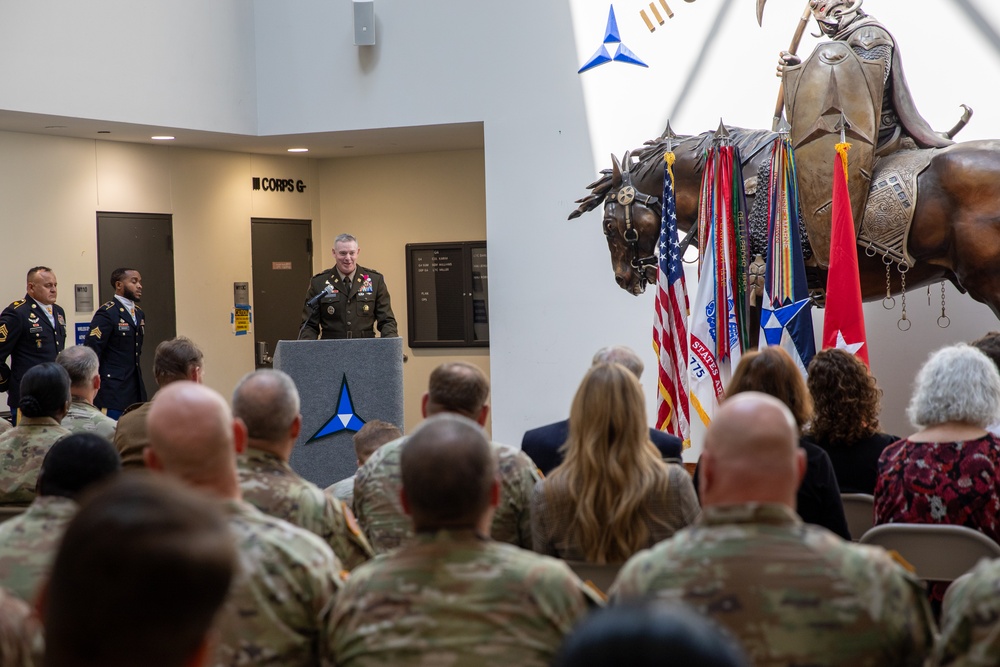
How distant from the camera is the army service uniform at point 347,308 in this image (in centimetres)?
746

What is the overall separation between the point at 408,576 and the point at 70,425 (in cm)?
304

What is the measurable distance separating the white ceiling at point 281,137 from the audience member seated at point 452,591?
21.7 ft

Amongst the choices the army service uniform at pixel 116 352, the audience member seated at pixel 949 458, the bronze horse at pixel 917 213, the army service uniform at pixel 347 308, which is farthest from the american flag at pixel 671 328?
the army service uniform at pixel 116 352

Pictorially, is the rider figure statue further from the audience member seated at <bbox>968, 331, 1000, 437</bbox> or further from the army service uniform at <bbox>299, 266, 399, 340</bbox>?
the army service uniform at <bbox>299, 266, 399, 340</bbox>

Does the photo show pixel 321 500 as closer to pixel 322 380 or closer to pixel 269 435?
pixel 269 435

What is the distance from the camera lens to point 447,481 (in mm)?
2035

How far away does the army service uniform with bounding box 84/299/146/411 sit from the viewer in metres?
7.88

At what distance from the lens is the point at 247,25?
917 cm

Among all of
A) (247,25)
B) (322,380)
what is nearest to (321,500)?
(322,380)

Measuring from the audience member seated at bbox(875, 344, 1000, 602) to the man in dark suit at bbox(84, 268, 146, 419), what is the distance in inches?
233

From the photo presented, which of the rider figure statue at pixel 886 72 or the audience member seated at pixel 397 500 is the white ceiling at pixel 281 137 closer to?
the rider figure statue at pixel 886 72

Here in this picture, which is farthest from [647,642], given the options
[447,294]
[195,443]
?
[447,294]

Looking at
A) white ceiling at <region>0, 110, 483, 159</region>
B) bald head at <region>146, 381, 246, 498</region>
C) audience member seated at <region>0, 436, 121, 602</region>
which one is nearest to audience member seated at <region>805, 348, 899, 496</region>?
bald head at <region>146, 381, 246, 498</region>

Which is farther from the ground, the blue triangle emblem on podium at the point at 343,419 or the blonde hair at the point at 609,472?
the blonde hair at the point at 609,472
